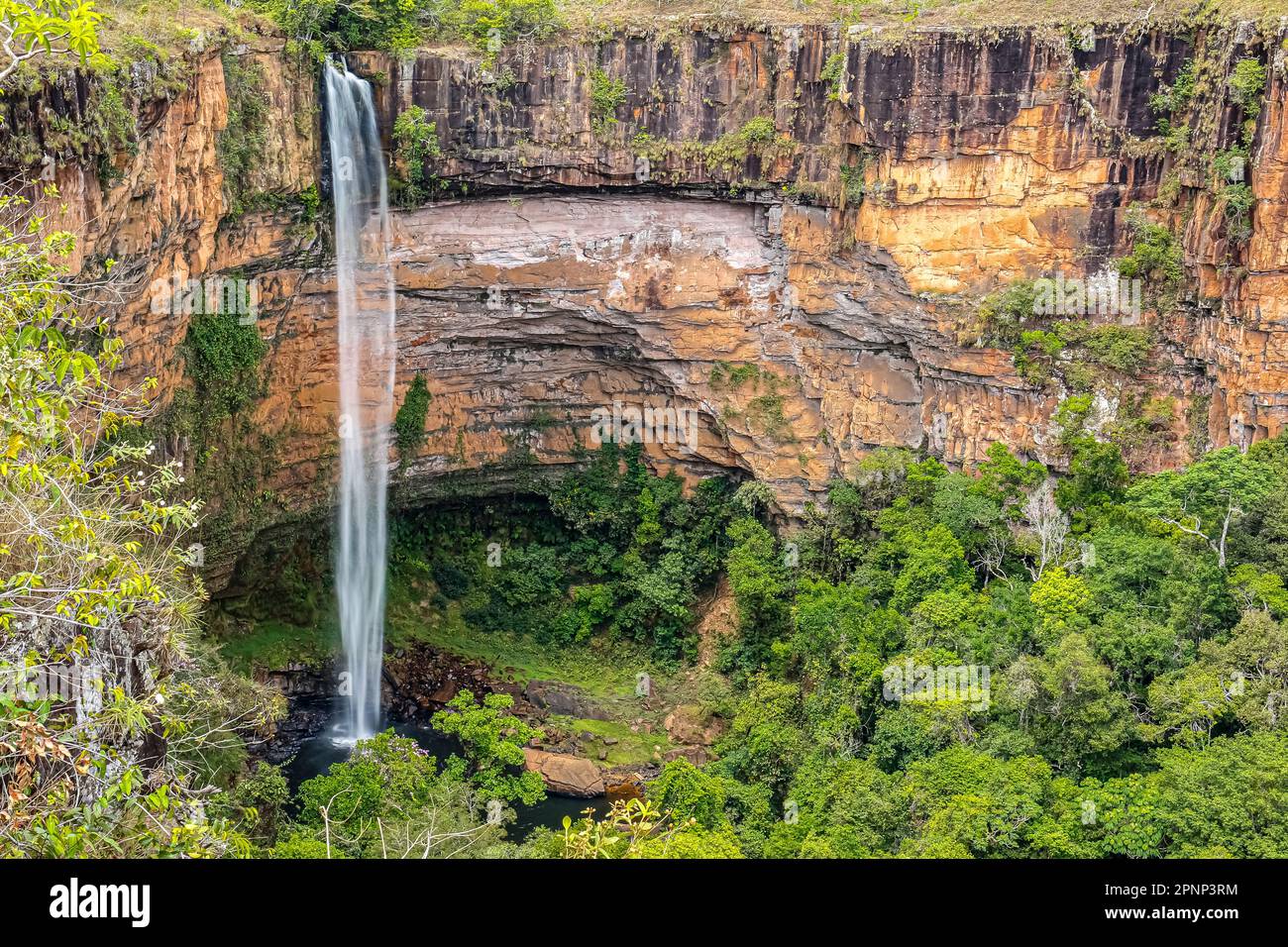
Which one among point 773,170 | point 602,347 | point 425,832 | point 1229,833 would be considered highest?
point 773,170

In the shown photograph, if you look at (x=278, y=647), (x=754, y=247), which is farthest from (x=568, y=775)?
(x=754, y=247)

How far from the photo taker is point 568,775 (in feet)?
83.2

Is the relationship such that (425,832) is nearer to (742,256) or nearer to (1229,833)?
(1229,833)

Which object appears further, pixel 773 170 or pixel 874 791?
pixel 773 170

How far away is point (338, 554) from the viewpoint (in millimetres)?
28656

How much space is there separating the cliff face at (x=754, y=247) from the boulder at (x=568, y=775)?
685 cm

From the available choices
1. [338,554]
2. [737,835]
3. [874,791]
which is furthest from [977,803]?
[338,554]

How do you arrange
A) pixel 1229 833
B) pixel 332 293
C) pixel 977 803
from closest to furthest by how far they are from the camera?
pixel 1229 833, pixel 977 803, pixel 332 293

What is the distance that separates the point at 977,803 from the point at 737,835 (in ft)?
13.8

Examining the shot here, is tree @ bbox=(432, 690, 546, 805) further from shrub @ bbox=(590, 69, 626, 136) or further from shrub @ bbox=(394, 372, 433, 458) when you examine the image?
shrub @ bbox=(590, 69, 626, 136)

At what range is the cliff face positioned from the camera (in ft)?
77.8

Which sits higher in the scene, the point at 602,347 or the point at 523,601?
the point at 602,347

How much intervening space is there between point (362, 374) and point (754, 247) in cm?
811

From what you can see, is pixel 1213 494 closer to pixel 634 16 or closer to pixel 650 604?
pixel 650 604
